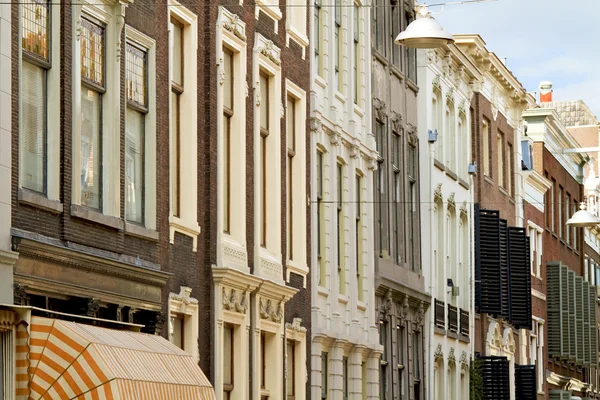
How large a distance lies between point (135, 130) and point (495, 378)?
1072 inches

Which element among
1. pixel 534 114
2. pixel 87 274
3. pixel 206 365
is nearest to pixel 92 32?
pixel 87 274

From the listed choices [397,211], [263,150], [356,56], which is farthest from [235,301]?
[397,211]

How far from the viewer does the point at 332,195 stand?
34.5 meters

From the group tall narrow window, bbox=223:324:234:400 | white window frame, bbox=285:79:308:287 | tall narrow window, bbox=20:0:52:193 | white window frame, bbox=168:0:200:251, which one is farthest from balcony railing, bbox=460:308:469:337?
tall narrow window, bbox=20:0:52:193

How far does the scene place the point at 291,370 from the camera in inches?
1238

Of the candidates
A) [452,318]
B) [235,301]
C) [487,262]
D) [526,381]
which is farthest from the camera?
[526,381]

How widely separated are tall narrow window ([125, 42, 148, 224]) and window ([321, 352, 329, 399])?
35.5 feet

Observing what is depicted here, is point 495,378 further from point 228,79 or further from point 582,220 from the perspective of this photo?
point 228,79

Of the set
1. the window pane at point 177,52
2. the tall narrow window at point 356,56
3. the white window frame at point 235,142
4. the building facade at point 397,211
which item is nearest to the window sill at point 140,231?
the window pane at point 177,52

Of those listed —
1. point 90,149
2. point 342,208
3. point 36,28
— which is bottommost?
point 90,149

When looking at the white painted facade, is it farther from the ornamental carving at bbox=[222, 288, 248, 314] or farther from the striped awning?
the striped awning

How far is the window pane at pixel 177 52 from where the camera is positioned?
25.7 meters

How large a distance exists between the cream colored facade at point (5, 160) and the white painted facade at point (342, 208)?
13909mm

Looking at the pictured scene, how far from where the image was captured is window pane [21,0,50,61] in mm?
20250
